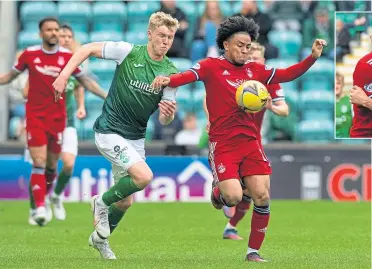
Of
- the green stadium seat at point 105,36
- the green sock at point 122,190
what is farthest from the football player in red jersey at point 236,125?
the green stadium seat at point 105,36

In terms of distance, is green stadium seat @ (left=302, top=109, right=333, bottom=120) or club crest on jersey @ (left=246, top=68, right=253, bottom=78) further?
green stadium seat @ (left=302, top=109, right=333, bottom=120)

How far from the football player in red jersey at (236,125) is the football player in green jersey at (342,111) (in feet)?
1.55

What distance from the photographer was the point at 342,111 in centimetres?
1016

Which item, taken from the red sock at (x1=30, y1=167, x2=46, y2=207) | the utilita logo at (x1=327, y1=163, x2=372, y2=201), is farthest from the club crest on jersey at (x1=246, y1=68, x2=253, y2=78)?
the utilita logo at (x1=327, y1=163, x2=372, y2=201)

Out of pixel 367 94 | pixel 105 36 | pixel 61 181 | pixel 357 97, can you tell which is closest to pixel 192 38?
pixel 105 36

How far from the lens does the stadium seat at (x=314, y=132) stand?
2216 centimetres

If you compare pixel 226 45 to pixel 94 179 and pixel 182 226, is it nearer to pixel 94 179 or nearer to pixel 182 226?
pixel 182 226

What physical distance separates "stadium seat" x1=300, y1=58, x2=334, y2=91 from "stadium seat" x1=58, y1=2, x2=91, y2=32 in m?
4.92

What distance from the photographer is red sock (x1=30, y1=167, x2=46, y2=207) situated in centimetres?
1461

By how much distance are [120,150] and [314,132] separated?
12.2 meters

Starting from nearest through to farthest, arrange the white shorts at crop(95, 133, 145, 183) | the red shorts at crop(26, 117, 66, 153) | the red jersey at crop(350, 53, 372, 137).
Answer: the red jersey at crop(350, 53, 372, 137)
the white shorts at crop(95, 133, 145, 183)
the red shorts at crop(26, 117, 66, 153)

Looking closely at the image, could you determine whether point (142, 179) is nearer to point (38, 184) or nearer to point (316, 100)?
point (38, 184)

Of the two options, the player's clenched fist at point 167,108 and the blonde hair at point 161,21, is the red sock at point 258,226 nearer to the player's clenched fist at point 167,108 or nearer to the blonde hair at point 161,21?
the player's clenched fist at point 167,108

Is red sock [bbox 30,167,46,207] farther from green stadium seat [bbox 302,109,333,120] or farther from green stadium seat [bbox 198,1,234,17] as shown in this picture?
green stadium seat [bbox 198,1,234,17]
